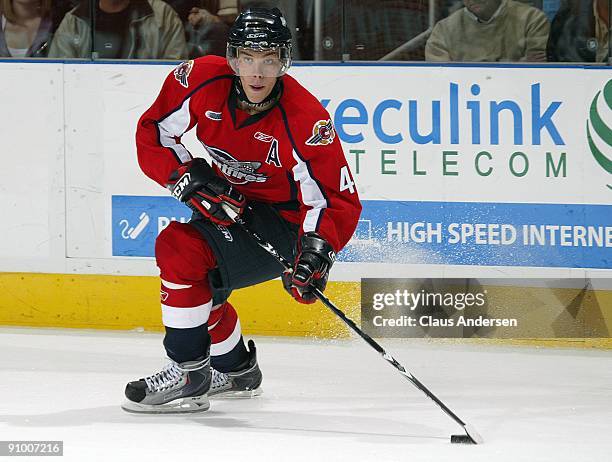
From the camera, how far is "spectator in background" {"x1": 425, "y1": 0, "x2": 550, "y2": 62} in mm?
4672

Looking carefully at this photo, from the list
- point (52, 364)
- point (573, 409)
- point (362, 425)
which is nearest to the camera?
point (362, 425)

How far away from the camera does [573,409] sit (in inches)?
144

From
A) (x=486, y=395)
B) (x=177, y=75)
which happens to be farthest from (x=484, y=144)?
(x=177, y=75)

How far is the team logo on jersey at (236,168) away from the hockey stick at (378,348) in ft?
0.44

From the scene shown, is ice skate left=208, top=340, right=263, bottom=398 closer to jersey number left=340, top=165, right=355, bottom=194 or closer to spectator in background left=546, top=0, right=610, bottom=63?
jersey number left=340, top=165, right=355, bottom=194

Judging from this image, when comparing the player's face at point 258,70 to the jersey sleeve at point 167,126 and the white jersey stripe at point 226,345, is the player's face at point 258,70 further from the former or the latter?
the white jersey stripe at point 226,345

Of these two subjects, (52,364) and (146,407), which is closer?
(146,407)

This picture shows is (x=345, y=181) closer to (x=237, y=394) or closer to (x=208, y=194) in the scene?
(x=208, y=194)

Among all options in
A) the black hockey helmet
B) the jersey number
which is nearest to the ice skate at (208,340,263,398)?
the jersey number

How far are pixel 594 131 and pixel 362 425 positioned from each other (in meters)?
1.65

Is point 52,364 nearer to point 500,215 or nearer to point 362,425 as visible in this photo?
point 362,425

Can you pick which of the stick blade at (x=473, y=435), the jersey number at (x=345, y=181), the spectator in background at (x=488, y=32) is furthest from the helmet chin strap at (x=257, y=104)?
the spectator in background at (x=488, y=32)

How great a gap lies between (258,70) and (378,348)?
2.49 ft

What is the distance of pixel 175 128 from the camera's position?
3.57 m
